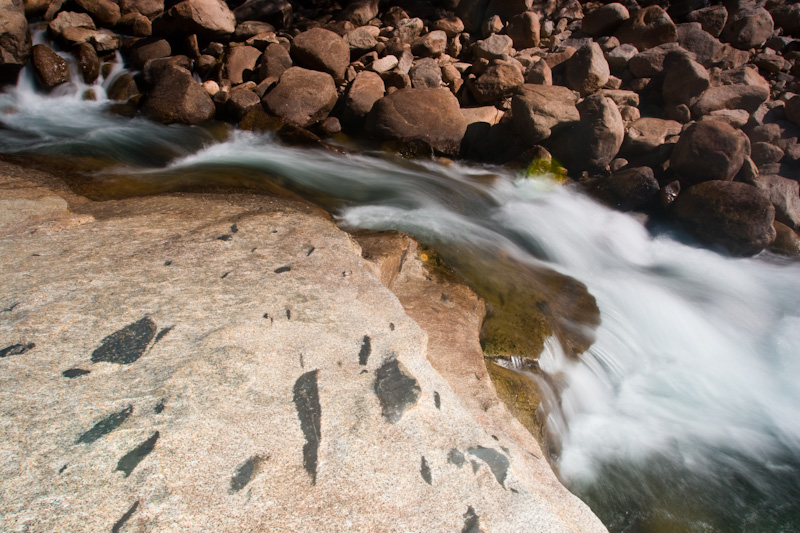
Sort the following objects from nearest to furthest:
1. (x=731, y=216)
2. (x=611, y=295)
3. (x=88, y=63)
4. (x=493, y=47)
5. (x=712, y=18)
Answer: (x=611, y=295)
(x=731, y=216)
(x=88, y=63)
(x=493, y=47)
(x=712, y=18)

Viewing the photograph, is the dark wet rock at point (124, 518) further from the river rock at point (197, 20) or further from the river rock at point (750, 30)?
the river rock at point (750, 30)

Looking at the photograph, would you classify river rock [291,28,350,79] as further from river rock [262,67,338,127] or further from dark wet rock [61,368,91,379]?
dark wet rock [61,368,91,379]

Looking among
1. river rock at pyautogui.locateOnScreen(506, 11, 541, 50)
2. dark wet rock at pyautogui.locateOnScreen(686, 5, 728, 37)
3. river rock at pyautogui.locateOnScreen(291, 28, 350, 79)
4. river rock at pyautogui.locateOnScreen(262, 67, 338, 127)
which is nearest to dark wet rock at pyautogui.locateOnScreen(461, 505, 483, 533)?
river rock at pyautogui.locateOnScreen(262, 67, 338, 127)

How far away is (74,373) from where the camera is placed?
219 centimetres

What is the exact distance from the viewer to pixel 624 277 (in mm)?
6227

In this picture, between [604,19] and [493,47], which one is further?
[604,19]

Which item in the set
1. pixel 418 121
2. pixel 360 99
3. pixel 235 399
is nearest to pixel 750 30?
pixel 418 121

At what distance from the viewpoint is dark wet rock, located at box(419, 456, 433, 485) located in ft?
6.42

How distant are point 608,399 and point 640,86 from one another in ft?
25.0

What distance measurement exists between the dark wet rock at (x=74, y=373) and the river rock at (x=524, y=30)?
11.0 metres

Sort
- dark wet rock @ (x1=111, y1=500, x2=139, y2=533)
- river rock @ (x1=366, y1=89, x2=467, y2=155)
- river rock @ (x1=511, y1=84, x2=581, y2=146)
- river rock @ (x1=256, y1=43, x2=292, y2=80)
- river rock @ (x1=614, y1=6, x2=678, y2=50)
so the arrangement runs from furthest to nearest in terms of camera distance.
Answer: river rock @ (x1=614, y1=6, x2=678, y2=50)
river rock @ (x1=256, y1=43, x2=292, y2=80)
river rock @ (x1=366, y1=89, x2=467, y2=155)
river rock @ (x1=511, y1=84, x2=581, y2=146)
dark wet rock @ (x1=111, y1=500, x2=139, y2=533)

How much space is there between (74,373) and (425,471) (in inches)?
61.8

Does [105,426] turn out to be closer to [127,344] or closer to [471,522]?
[127,344]

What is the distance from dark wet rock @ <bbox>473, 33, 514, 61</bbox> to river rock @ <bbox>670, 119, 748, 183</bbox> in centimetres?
394
